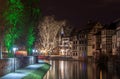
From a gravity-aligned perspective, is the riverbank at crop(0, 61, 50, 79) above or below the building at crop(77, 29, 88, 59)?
below

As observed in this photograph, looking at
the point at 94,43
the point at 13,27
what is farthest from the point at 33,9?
the point at 94,43

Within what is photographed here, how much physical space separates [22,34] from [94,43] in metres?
72.3

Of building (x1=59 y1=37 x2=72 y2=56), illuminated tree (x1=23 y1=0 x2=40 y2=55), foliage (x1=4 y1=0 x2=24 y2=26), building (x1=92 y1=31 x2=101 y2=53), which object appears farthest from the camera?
building (x1=59 y1=37 x2=72 y2=56)

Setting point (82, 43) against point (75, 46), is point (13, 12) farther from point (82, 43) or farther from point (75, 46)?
point (75, 46)

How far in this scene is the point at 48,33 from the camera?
457ft

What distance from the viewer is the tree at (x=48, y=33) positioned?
13810cm

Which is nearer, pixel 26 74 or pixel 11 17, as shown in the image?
pixel 26 74

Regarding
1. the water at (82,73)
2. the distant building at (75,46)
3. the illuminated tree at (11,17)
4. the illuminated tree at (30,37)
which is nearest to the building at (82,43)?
the distant building at (75,46)

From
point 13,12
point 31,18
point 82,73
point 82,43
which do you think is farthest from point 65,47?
point 13,12

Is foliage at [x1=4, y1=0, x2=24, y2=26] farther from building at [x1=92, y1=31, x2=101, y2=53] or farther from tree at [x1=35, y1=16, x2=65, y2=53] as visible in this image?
tree at [x1=35, y1=16, x2=65, y2=53]

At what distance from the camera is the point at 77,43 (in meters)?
162

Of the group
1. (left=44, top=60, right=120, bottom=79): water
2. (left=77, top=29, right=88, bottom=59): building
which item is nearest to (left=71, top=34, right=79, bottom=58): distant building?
(left=77, top=29, right=88, bottom=59): building

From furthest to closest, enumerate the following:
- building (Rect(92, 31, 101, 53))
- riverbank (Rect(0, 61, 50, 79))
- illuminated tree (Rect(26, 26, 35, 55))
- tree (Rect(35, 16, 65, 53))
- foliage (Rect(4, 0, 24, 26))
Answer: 1. tree (Rect(35, 16, 65, 53))
2. building (Rect(92, 31, 101, 53))
3. illuminated tree (Rect(26, 26, 35, 55))
4. foliage (Rect(4, 0, 24, 26))
5. riverbank (Rect(0, 61, 50, 79))

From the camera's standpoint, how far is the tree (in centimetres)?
13810
